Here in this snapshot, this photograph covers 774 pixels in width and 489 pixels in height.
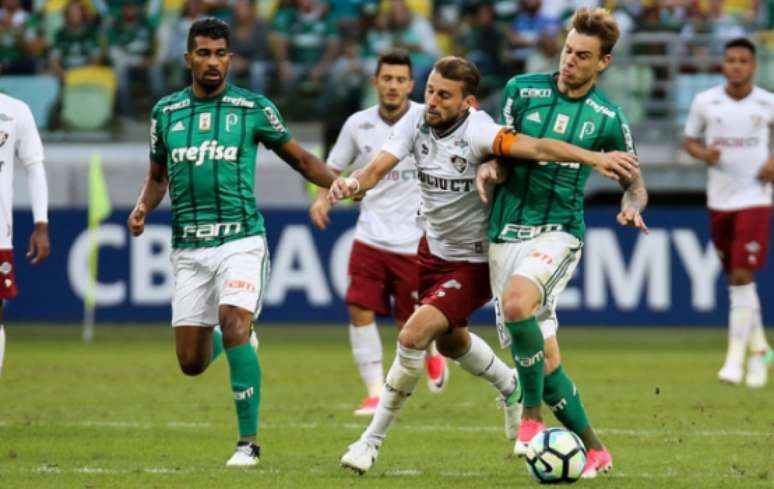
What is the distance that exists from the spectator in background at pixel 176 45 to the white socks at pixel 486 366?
12712mm

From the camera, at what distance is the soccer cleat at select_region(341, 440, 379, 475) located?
8.78 metres

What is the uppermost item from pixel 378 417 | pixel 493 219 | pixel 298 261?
pixel 493 219

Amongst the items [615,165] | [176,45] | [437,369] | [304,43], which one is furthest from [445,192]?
[176,45]

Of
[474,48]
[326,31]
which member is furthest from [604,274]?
[326,31]

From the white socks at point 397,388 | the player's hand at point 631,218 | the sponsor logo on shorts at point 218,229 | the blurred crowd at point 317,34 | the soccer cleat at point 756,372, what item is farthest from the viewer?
the blurred crowd at point 317,34

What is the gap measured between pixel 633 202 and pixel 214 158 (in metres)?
2.28

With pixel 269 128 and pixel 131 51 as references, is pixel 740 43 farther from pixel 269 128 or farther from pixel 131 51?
pixel 131 51

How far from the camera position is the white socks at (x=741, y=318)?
14.2 m

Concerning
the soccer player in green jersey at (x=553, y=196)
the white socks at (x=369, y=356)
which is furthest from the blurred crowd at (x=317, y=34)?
the soccer player in green jersey at (x=553, y=196)

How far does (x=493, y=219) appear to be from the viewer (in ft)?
29.7

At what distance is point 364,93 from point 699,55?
4166 millimetres

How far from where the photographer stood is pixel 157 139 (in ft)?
31.2

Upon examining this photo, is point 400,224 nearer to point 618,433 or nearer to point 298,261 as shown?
point 618,433

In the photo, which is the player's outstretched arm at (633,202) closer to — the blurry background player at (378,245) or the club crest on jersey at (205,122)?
the club crest on jersey at (205,122)
